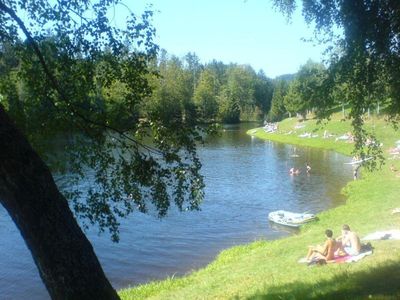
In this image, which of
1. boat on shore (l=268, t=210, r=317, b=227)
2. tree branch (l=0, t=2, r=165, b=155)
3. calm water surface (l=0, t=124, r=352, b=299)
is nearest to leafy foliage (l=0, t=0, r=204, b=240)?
tree branch (l=0, t=2, r=165, b=155)

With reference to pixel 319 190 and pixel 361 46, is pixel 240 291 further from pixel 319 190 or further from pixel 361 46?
pixel 319 190

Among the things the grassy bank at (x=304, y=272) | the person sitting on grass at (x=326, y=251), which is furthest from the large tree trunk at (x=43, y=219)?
the person sitting on grass at (x=326, y=251)

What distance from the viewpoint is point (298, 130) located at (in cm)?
9475

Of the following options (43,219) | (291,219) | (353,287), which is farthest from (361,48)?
(291,219)

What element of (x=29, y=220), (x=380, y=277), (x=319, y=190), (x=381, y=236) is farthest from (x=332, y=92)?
(x=319, y=190)

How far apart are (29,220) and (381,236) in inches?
661

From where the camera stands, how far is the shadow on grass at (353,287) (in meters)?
9.63

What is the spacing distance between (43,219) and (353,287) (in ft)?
24.0

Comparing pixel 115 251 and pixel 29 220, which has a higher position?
pixel 29 220

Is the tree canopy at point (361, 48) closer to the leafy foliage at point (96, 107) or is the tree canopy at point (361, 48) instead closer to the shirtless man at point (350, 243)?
the leafy foliage at point (96, 107)

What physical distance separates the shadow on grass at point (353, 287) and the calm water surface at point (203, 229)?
403 cm

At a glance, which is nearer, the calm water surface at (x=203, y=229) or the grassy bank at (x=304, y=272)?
the grassy bank at (x=304, y=272)

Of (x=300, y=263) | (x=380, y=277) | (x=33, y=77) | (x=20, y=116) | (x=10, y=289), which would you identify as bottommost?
(x=10, y=289)

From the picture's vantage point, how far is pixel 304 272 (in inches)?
631
